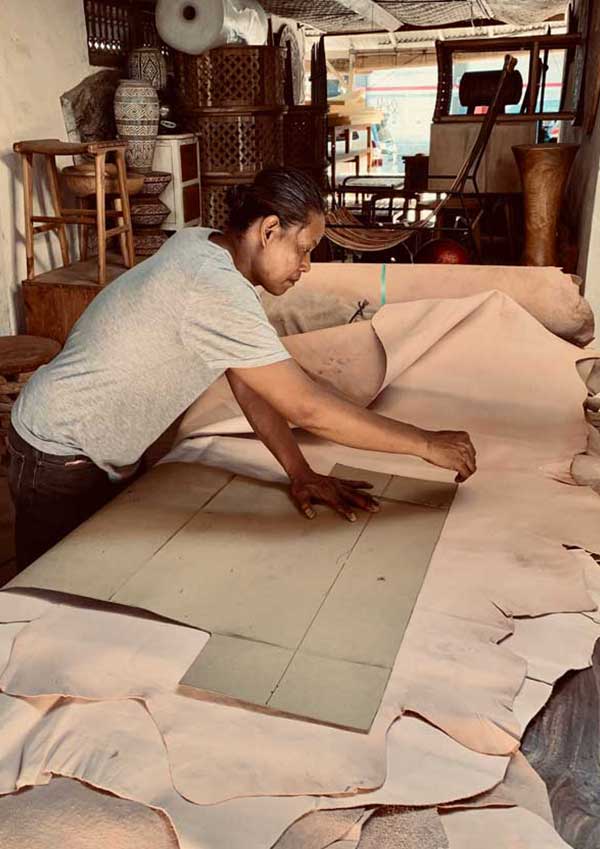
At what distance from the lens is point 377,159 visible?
14.4 m

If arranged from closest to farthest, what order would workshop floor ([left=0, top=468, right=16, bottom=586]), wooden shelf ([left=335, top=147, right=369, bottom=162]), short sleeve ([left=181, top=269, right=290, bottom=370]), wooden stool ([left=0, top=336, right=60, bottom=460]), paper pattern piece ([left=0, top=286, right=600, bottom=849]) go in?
1. paper pattern piece ([left=0, top=286, right=600, bottom=849])
2. short sleeve ([left=181, top=269, right=290, bottom=370])
3. workshop floor ([left=0, top=468, right=16, bottom=586])
4. wooden stool ([left=0, top=336, right=60, bottom=460])
5. wooden shelf ([left=335, top=147, right=369, bottom=162])

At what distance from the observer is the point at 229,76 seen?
5883 millimetres

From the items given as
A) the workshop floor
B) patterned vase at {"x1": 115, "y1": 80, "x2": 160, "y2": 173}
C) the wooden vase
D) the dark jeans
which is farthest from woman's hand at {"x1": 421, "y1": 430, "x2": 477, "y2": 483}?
patterned vase at {"x1": 115, "y1": 80, "x2": 160, "y2": 173}

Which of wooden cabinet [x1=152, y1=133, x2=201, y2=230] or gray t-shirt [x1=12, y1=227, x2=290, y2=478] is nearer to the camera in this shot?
gray t-shirt [x1=12, y1=227, x2=290, y2=478]

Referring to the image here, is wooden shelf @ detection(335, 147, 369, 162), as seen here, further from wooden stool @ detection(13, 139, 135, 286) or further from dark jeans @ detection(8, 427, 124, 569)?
dark jeans @ detection(8, 427, 124, 569)

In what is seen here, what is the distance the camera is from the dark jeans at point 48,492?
5.44 feet

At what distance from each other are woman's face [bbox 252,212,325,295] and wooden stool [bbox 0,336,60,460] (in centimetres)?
197

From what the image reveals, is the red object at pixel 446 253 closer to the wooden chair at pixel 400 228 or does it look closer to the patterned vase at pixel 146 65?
the wooden chair at pixel 400 228

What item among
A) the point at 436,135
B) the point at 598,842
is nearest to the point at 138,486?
the point at 598,842

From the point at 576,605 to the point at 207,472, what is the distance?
2.60ft

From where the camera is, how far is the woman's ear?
57.2 inches

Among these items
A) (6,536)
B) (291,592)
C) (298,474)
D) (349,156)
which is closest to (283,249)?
(298,474)

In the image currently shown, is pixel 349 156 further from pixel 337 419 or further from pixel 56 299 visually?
pixel 337 419

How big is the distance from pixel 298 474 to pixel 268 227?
48 centimetres
